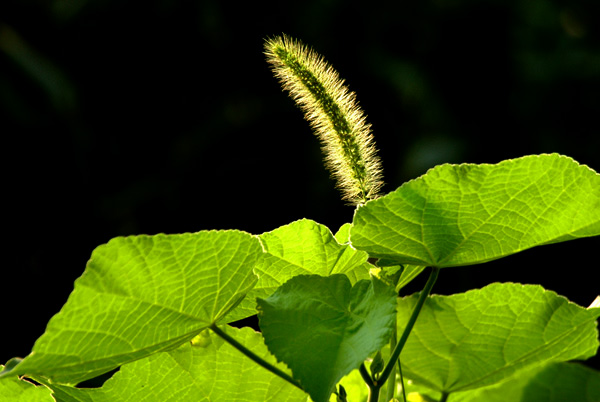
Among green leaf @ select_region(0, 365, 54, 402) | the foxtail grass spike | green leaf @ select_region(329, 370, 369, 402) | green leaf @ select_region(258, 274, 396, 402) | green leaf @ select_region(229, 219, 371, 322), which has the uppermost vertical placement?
the foxtail grass spike

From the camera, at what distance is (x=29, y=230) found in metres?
4.14

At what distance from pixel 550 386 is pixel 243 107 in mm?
4196

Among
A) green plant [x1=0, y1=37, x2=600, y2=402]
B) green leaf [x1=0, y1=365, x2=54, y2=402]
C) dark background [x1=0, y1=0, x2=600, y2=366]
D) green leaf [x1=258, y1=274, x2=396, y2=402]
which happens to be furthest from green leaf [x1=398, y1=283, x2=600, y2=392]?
dark background [x1=0, y1=0, x2=600, y2=366]

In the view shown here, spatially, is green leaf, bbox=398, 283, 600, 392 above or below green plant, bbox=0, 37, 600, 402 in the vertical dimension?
below

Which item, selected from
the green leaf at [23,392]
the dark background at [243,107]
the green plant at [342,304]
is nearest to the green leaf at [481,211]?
the green plant at [342,304]

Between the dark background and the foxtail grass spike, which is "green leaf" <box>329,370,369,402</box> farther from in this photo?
the dark background

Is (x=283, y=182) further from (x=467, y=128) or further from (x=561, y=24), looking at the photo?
(x=561, y=24)

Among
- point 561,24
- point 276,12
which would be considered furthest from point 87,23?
point 561,24

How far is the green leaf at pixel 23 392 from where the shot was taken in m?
0.57

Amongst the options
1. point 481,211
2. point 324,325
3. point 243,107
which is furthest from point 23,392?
point 243,107

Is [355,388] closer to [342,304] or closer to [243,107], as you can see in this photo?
[342,304]

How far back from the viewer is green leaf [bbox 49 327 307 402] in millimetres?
569

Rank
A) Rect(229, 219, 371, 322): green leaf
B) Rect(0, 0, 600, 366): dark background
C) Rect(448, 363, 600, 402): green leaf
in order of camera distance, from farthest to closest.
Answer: Rect(0, 0, 600, 366): dark background
Rect(229, 219, 371, 322): green leaf
Rect(448, 363, 600, 402): green leaf

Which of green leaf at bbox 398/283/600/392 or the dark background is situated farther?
the dark background
